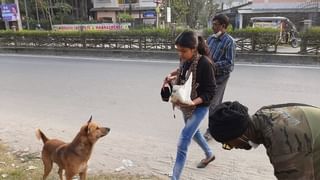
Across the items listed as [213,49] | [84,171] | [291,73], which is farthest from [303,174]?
[291,73]

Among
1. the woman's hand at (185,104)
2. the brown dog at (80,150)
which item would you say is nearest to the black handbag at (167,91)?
the woman's hand at (185,104)

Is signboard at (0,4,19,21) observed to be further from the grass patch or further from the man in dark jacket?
the man in dark jacket

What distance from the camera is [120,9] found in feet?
141

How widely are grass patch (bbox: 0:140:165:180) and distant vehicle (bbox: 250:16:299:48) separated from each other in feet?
37.7

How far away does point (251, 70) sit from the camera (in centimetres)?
1141

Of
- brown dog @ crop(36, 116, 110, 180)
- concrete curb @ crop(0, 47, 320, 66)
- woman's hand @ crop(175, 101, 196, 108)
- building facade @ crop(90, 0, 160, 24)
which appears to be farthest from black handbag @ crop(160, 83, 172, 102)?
building facade @ crop(90, 0, 160, 24)

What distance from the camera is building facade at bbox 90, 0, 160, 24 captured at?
4112 cm

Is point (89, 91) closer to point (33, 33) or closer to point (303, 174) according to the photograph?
point (303, 174)

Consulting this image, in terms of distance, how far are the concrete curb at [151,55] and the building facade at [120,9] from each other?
2293cm

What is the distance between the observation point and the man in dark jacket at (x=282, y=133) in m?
1.94

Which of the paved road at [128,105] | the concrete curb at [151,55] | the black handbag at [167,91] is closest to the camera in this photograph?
the black handbag at [167,91]

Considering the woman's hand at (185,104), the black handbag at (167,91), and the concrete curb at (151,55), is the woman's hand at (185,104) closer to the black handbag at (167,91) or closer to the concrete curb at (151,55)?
the black handbag at (167,91)

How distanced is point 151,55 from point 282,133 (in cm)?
1342

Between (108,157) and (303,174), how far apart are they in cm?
327
